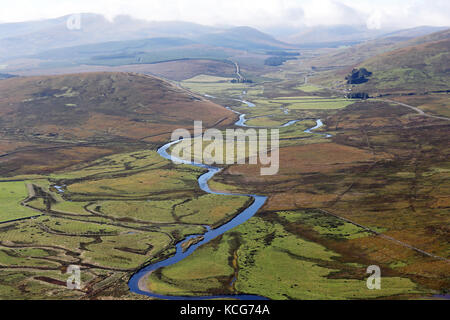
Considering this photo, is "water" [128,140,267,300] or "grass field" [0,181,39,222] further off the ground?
"grass field" [0,181,39,222]

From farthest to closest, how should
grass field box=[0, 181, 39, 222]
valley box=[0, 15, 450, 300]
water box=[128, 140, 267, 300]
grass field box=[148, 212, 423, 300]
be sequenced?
grass field box=[0, 181, 39, 222], valley box=[0, 15, 450, 300], water box=[128, 140, 267, 300], grass field box=[148, 212, 423, 300]

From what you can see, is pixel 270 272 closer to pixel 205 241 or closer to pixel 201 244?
pixel 201 244

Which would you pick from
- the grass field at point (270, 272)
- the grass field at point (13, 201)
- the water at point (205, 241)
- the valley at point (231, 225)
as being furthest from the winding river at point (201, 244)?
the grass field at point (13, 201)

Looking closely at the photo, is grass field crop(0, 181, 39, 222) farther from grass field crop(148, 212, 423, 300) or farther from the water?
grass field crop(148, 212, 423, 300)

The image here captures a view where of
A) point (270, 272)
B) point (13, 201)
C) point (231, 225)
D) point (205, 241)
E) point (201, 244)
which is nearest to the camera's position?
point (270, 272)

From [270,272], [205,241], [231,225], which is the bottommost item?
[270,272]

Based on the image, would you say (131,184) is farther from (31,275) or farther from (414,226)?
(414,226)

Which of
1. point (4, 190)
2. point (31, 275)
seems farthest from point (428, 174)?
point (4, 190)

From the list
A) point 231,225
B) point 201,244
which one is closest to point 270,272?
point 201,244

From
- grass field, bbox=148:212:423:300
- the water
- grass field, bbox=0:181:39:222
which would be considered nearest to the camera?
grass field, bbox=148:212:423:300

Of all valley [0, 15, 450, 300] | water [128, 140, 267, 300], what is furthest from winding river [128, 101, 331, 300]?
valley [0, 15, 450, 300]

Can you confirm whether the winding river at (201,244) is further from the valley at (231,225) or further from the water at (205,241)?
the valley at (231,225)
